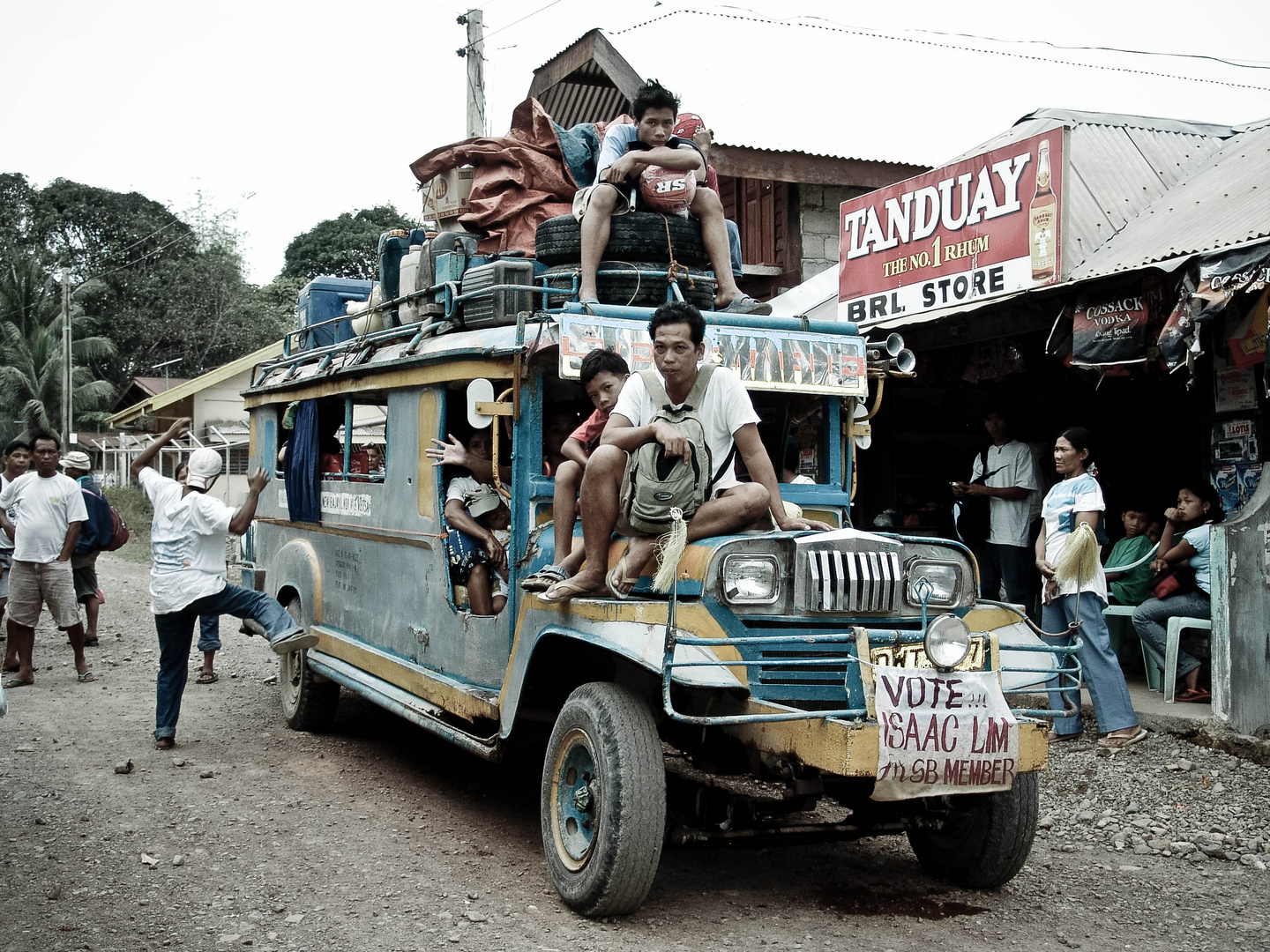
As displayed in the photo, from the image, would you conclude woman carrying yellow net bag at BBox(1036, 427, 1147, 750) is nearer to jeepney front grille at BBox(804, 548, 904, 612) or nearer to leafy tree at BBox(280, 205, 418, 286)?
jeepney front grille at BBox(804, 548, 904, 612)

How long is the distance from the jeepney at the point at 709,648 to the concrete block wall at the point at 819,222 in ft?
28.0

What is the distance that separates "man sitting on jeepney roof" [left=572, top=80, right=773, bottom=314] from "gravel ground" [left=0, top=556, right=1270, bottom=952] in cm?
262

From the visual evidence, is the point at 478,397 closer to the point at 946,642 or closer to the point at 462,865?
the point at 462,865

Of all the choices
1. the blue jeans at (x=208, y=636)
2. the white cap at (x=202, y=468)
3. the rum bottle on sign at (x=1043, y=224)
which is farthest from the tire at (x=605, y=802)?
the blue jeans at (x=208, y=636)

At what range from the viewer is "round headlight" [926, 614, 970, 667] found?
377 centimetres

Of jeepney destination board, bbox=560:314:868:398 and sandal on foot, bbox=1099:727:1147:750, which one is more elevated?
jeepney destination board, bbox=560:314:868:398

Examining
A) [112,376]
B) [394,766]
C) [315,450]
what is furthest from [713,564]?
[112,376]

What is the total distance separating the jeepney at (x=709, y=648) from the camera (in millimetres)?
3789

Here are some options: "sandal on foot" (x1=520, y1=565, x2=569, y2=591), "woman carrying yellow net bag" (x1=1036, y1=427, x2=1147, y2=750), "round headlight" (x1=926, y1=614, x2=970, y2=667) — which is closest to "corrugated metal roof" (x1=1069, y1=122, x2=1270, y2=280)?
"woman carrying yellow net bag" (x1=1036, y1=427, x2=1147, y2=750)

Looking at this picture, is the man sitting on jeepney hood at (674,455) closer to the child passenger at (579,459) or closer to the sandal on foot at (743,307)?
the child passenger at (579,459)

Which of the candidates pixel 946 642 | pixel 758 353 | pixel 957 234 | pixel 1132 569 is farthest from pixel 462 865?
pixel 957 234

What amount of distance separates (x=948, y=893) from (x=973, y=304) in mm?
5020

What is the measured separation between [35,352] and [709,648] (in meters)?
36.5

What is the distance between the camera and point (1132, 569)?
26.4ft
